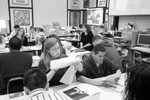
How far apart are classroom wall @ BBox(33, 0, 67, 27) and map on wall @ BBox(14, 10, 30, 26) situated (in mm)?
362

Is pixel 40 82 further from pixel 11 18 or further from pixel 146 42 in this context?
pixel 11 18

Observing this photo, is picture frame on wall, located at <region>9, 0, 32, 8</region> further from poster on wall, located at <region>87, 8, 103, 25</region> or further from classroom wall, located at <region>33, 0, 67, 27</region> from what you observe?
poster on wall, located at <region>87, 8, 103, 25</region>

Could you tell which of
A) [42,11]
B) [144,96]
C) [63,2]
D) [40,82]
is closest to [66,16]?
[63,2]

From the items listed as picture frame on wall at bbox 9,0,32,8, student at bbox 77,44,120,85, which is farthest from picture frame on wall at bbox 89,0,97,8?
student at bbox 77,44,120,85

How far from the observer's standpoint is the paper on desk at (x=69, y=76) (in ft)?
5.38

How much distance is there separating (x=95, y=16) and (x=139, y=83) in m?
6.93

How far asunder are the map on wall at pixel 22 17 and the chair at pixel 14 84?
198 inches

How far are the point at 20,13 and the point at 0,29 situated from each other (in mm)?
1190

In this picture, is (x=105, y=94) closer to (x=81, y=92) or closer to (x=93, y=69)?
(x=81, y=92)

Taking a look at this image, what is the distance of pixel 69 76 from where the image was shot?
5.53 feet

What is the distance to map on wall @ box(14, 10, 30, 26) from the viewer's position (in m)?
6.68

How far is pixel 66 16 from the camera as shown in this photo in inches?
307

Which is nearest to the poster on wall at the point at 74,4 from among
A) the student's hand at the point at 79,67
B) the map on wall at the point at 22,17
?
the map on wall at the point at 22,17

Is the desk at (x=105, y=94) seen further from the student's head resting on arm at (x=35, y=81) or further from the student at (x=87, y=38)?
the student at (x=87, y=38)
